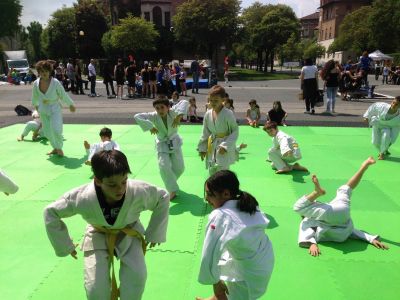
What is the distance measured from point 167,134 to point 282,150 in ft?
7.13

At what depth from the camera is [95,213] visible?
2.49m

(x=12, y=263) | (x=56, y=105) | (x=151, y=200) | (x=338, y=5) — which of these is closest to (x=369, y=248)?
(x=151, y=200)

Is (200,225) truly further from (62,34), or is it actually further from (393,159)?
(62,34)

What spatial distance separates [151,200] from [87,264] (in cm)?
60

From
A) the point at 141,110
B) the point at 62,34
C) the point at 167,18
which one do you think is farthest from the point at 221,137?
the point at 62,34

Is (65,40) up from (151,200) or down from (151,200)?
up

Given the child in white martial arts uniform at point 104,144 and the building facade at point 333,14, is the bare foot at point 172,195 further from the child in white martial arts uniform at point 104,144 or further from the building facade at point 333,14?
the building facade at point 333,14

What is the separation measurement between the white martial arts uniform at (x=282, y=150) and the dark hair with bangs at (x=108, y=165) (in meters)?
4.48

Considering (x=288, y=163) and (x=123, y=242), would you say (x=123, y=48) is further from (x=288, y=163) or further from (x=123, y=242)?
(x=123, y=242)

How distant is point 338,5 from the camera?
62.4m

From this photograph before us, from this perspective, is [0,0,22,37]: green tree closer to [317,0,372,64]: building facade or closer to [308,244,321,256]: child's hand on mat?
[317,0,372,64]: building facade

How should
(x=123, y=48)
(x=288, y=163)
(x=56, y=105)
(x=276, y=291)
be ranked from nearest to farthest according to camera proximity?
(x=276, y=291), (x=288, y=163), (x=56, y=105), (x=123, y=48)

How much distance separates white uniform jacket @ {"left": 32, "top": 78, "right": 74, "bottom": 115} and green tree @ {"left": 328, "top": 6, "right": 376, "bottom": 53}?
145 ft

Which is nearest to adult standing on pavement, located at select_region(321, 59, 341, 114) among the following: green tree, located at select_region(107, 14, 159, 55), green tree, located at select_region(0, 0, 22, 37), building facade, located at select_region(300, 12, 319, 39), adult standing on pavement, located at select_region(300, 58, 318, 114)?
adult standing on pavement, located at select_region(300, 58, 318, 114)
